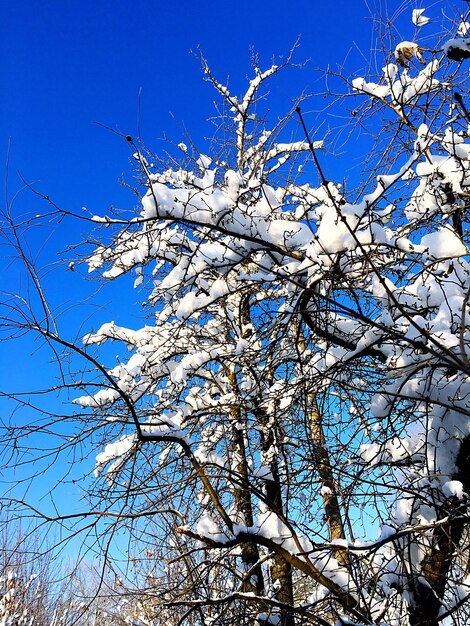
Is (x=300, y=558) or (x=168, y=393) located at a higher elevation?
(x=168, y=393)

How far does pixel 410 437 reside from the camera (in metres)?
3.02

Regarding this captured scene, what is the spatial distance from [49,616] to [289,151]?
57.0ft

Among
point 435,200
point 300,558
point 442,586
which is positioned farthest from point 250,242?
point 442,586

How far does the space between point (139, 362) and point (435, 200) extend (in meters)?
3.70

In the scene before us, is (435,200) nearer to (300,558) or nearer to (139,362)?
(300,558)

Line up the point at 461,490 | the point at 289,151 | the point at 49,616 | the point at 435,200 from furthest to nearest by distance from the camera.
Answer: the point at 49,616 → the point at 289,151 → the point at 435,200 → the point at 461,490

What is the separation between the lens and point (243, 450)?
4.96 metres

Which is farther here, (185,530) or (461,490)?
(185,530)

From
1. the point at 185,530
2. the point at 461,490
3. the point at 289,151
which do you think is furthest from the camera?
the point at 289,151

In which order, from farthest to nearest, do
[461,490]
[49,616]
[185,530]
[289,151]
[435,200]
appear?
[49,616] → [289,151] → [435,200] → [185,530] → [461,490]

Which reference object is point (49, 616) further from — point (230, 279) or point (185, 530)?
point (185, 530)

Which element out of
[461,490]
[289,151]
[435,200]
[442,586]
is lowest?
[442,586]

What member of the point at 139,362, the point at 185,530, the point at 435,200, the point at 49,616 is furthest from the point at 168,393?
the point at 49,616

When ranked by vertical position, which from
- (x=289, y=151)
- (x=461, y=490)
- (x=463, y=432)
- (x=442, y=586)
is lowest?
(x=442, y=586)
